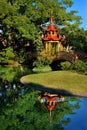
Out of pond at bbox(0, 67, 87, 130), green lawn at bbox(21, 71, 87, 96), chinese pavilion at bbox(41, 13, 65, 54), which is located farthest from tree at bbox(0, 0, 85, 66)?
pond at bbox(0, 67, 87, 130)

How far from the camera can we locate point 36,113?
1772cm

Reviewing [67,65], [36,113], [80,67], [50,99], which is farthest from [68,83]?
[67,65]

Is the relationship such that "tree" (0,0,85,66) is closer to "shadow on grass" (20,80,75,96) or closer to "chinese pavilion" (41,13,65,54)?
"chinese pavilion" (41,13,65,54)

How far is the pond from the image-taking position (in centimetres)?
1497

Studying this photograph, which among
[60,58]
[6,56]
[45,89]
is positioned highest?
[45,89]

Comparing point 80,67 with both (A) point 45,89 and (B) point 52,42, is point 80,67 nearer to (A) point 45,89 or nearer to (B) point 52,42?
(B) point 52,42

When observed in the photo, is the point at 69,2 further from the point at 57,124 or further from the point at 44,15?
the point at 57,124

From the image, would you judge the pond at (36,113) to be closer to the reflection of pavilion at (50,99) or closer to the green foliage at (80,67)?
the reflection of pavilion at (50,99)

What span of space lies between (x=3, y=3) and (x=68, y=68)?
14.4 m

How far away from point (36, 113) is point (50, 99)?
3596mm

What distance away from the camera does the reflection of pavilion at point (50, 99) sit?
19.6 metres

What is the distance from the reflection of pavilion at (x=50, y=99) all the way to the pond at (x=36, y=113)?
25 centimetres

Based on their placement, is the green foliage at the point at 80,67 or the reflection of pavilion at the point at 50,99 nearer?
the reflection of pavilion at the point at 50,99

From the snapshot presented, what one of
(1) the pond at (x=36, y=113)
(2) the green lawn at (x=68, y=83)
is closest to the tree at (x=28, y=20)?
(2) the green lawn at (x=68, y=83)
